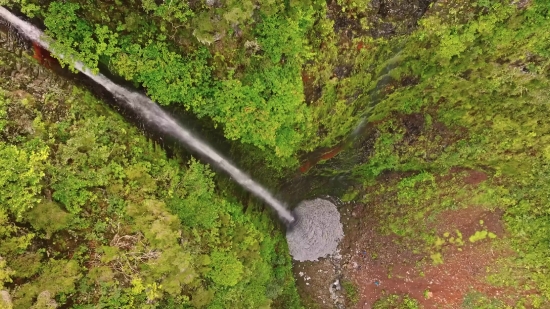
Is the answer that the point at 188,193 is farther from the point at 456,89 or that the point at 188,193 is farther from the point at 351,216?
the point at 456,89

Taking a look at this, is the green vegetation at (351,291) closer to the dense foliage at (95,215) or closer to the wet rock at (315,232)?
the wet rock at (315,232)

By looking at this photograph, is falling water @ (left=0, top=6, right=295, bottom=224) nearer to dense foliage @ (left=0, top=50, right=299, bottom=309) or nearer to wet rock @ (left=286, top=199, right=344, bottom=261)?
dense foliage @ (left=0, top=50, right=299, bottom=309)

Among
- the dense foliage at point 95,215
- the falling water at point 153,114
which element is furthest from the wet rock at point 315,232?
the dense foliage at point 95,215

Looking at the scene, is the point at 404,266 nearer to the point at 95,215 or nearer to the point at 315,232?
the point at 315,232

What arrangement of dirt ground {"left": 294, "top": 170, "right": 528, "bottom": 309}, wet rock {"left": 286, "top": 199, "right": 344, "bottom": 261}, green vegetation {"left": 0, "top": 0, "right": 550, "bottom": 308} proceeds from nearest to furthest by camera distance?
green vegetation {"left": 0, "top": 0, "right": 550, "bottom": 308} → dirt ground {"left": 294, "top": 170, "right": 528, "bottom": 309} → wet rock {"left": 286, "top": 199, "right": 344, "bottom": 261}

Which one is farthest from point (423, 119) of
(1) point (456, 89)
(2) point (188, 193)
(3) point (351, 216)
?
(2) point (188, 193)

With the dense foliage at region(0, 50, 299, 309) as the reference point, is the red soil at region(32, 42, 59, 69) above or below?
above

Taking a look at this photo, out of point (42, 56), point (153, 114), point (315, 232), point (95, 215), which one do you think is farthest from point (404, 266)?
point (42, 56)

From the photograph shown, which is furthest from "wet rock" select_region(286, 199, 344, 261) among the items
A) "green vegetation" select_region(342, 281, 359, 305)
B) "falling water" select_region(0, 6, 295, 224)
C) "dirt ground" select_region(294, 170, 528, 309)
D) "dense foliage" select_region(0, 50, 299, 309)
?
"dense foliage" select_region(0, 50, 299, 309)
